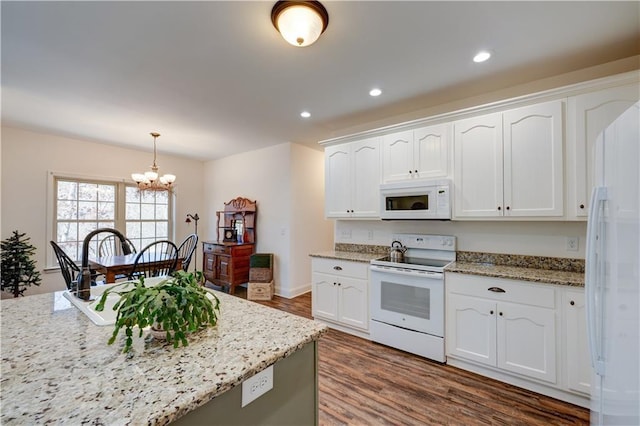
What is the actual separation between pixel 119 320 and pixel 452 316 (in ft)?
8.04

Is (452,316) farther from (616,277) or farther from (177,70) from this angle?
(177,70)

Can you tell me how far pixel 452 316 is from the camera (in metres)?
2.41

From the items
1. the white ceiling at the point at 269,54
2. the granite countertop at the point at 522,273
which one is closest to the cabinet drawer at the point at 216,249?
the white ceiling at the point at 269,54

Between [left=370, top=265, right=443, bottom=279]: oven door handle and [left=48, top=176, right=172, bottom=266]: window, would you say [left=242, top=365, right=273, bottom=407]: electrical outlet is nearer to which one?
[left=370, top=265, right=443, bottom=279]: oven door handle

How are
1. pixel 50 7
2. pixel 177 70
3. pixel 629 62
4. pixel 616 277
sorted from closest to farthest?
pixel 616 277 → pixel 50 7 → pixel 629 62 → pixel 177 70

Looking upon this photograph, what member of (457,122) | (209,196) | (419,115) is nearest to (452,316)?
(457,122)

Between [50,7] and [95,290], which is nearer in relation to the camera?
[95,290]

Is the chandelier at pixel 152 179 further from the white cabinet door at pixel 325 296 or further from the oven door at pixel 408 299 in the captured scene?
the oven door at pixel 408 299

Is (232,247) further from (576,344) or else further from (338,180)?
(576,344)

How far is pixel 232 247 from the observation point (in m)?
4.63

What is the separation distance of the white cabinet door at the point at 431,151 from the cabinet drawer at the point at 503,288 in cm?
103

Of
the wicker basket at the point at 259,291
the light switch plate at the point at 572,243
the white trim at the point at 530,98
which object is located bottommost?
the wicker basket at the point at 259,291

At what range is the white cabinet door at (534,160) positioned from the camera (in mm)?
2178

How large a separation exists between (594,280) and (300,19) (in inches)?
82.0
